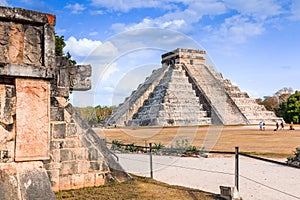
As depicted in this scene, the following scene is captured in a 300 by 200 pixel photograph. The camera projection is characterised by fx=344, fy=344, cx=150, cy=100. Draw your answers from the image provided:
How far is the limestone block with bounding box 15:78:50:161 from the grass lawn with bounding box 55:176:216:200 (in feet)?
5.49

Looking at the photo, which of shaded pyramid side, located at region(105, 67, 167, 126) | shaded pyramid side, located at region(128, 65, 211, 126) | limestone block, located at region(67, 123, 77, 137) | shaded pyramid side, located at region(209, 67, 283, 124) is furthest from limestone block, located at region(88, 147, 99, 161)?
shaded pyramid side, located at region(209, 67, 283, 124)

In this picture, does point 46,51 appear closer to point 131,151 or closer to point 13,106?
point 13,106

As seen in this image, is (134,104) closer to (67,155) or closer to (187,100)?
(187,100)

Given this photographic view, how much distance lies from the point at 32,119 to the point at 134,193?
265 cm

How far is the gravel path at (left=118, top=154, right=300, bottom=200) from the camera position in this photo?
7.00m

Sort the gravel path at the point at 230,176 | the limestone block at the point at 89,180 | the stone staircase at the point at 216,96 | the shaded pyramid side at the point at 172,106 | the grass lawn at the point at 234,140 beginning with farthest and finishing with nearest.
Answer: the stone staircase at the point at 216,96
the shaded pyramid side at the point at 172,106
the grass lawn at the point at 234,140
the gravel path at the point at 230,176
the limestone block at the point at 89,180

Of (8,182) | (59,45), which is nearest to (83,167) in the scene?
(8,182)

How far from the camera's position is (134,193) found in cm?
596

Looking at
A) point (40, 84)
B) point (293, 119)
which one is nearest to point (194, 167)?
point (40, 84)

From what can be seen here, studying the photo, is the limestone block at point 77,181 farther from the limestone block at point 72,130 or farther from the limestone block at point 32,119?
the limestone block at point 32,119

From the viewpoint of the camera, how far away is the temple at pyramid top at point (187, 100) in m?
39.8

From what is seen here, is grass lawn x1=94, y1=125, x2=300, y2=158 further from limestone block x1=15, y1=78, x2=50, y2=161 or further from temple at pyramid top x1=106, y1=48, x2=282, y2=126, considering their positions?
temple at pyramid top x1=106, y1=48, x2=282, y2=126

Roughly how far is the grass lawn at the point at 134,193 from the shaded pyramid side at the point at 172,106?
98.9 ft

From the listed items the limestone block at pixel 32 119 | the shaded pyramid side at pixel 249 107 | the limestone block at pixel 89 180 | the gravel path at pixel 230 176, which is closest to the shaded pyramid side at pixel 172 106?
the shaded pyramid side at pixel 249 107
